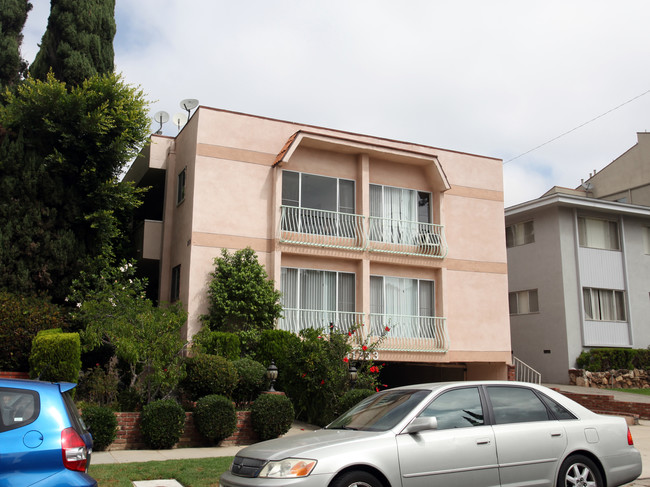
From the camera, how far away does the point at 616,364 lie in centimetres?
2328

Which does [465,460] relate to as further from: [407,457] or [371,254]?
[371,254]

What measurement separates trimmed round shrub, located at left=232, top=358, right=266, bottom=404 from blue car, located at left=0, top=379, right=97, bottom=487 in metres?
8.60

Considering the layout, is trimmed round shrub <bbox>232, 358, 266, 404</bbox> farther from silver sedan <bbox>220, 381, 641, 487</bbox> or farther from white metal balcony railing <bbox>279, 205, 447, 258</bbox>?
silver sedan <bbox>220, 381, 641, 487</bbox>

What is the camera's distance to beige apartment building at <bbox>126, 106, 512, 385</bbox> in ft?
58.2

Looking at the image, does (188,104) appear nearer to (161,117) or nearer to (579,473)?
(161,117)

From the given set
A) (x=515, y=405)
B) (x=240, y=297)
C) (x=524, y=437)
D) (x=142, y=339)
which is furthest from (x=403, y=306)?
(x=524, y=437)

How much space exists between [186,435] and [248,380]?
7.50 ft

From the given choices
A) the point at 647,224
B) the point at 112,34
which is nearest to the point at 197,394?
the point at 112,34

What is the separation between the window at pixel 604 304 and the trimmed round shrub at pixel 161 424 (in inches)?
716

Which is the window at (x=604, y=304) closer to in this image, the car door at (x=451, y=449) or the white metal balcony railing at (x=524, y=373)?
the white metal balcony railing at (x=524, y=373)

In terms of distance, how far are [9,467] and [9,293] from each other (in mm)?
11177

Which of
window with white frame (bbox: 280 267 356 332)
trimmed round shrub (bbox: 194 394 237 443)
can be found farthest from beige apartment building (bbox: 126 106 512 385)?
trimmed round shrub (bbox: 194 394 237 443)

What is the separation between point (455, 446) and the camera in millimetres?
6375

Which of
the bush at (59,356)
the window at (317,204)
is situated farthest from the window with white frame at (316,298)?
the bush at (59,356)
